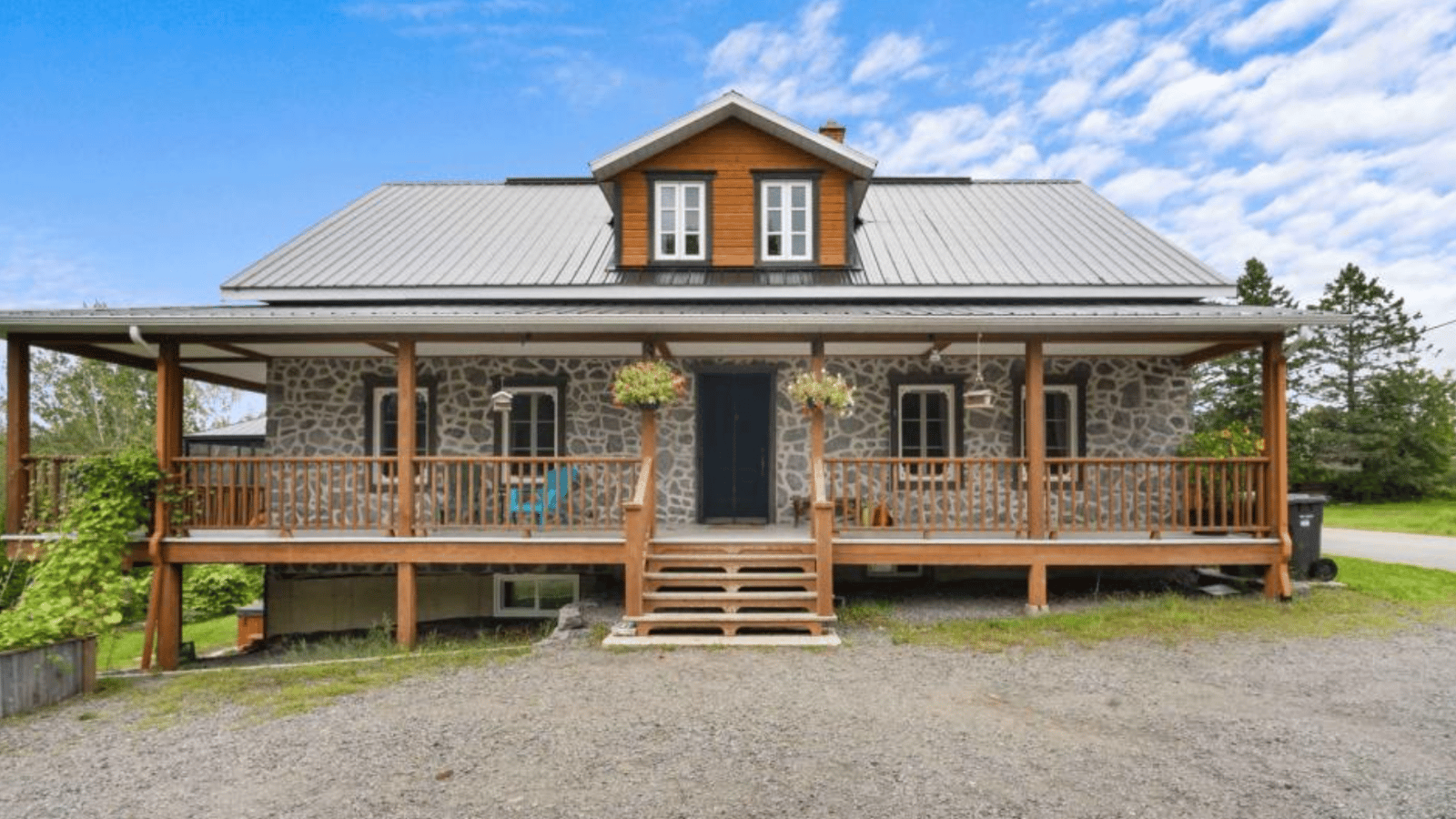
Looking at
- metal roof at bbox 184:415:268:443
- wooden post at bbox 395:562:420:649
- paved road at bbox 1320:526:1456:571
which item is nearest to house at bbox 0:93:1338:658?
wooden post at bbox 395:562:420:649

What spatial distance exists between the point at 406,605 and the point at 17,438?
4922mm

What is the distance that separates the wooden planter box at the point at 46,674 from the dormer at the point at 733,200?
764cm

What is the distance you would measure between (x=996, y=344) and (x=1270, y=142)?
1497 centimetres

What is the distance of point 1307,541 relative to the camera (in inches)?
393

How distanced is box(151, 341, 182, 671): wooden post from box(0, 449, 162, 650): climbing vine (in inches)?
6.3

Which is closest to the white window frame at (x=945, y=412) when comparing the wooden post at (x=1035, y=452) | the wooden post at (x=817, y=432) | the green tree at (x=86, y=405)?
the wooden post at (x=1035, y=452)

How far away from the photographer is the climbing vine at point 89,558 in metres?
6.82

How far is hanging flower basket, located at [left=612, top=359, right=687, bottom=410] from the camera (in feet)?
27.8

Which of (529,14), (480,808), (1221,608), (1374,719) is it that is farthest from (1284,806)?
(529,14)

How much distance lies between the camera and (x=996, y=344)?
33.9ft

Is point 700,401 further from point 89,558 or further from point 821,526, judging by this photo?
point 89,558

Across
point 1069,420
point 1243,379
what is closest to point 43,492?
point 1069,420

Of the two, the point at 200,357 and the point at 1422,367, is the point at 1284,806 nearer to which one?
the point at 200,357

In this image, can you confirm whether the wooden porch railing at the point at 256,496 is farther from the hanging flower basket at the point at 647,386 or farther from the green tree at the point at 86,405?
the green tree at the point at 86,405
